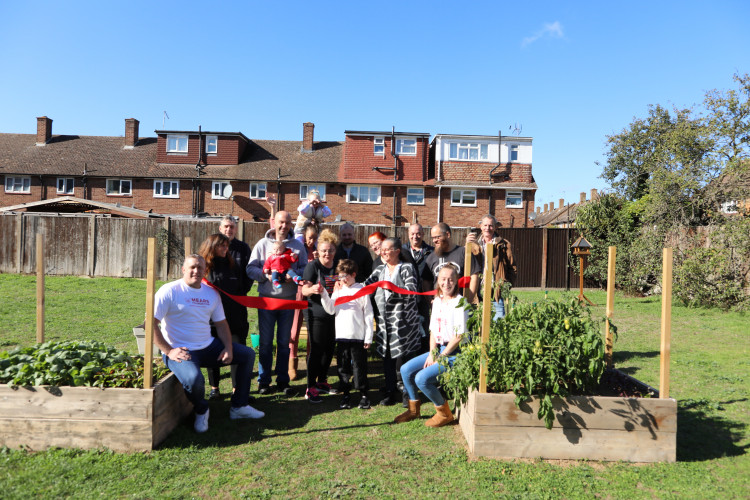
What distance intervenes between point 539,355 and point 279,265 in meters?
3.04

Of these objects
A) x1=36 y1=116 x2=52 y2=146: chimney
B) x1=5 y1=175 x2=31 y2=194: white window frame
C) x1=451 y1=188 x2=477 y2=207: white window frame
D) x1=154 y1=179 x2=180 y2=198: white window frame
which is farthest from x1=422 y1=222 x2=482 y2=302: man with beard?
x1=36 y1=116 x2=52 y2=146: chimney

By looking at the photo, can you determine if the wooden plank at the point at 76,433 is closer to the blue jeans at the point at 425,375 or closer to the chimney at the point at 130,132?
the blue jeans at the point at 425,375

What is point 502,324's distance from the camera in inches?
166

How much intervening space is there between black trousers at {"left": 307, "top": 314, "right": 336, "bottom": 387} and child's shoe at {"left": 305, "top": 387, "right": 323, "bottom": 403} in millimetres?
80

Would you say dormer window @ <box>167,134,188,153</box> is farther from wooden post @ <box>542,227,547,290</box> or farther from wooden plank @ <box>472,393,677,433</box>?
wooden plank @ <box>472,393,677,433</box>

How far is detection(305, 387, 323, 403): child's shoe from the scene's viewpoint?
5426mm

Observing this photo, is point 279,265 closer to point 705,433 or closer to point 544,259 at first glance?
point 705,433

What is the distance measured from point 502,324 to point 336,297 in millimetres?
1982

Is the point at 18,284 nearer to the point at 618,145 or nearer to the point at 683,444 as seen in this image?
the point at 683,444

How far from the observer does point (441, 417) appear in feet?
15.4

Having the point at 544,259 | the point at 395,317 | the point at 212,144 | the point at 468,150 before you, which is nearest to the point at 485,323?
the point at 395,317

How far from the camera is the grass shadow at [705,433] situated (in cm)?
406

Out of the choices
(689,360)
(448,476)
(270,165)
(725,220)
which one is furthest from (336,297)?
(270,165)

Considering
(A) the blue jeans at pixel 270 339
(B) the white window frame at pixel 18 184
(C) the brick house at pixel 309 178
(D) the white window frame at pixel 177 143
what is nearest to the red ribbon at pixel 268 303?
(A) the blue jeans at pixel 270 339
